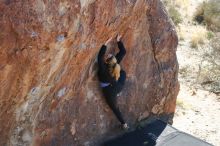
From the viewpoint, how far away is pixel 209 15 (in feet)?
53.6

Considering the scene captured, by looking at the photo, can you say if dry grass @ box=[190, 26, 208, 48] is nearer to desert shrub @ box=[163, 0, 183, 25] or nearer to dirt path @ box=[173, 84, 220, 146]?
desert shrub @ box=[163, 0, 183, 25]

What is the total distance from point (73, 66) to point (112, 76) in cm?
101

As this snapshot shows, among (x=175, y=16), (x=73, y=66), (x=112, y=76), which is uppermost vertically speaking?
(x=73, y=66)

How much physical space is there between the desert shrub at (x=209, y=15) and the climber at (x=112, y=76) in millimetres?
8626

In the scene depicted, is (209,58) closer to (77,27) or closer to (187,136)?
(187,136)

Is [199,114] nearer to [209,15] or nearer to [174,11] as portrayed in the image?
[174,11]

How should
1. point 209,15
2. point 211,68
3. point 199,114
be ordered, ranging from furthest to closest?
point 209,15 → point 211,68 → point 199,114

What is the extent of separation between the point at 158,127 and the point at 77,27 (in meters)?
3.16

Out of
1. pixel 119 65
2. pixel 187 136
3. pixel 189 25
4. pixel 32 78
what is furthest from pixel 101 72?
pixel 189 25

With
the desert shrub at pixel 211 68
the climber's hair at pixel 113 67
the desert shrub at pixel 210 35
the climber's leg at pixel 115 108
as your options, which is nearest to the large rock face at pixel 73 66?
the climber's leg at pixel 115 108

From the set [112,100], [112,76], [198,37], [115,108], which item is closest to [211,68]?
[198,37]

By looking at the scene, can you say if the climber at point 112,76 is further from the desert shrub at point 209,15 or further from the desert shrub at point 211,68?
the desert shrub at point 209,15

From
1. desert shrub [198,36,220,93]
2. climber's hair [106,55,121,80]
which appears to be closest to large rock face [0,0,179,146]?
climber's hair [106,55,121,80]

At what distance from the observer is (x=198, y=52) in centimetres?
1382
